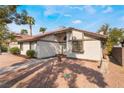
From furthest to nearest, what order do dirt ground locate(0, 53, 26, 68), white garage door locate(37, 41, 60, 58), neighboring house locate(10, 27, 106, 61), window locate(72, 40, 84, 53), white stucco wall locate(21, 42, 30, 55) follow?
1. white stucco wall locate(21, 42, 30, 55)
2. white garage door locate(37, 41, 60, 58)
3. window locate(72, 40, 84, 53)
4. neighboring house locate(10, 27, 106, 61)
5. dirt ground locate(0, 53, 26, 68)

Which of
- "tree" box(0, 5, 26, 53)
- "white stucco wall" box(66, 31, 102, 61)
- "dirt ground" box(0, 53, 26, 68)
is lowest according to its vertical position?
"dirt ground" box(0, 53, 26, 68)

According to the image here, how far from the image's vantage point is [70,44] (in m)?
20.2

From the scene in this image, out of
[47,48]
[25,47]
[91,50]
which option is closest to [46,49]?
[47,48]

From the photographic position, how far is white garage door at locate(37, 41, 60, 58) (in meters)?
21.0

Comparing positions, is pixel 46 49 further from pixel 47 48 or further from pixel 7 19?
pixel 7 19

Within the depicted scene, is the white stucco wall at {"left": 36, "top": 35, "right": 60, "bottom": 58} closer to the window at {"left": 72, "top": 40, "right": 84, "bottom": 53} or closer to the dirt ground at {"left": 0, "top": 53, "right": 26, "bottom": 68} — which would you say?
the dirt ground at {"left": 0, "top": 53, "right": 26, "bottom": 68}

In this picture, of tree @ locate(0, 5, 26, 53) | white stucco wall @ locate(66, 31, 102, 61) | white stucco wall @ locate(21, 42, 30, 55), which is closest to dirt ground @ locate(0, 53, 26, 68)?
white stucco wall @ locate(21, 42, 30, 55)

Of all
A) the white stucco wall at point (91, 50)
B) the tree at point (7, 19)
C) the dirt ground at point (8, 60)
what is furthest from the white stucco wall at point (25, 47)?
the tree at point (7, 19)

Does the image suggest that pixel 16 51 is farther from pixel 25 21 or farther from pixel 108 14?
pixel 108 14

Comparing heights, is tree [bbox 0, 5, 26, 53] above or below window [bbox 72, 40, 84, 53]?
above

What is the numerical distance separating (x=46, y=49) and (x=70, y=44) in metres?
4.24

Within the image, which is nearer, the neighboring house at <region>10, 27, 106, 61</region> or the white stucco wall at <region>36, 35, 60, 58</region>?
the neighboring house at <region>10, 27, 106, 61</region>

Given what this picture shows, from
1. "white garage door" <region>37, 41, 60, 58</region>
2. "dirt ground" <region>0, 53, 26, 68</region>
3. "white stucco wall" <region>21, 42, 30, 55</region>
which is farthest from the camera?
"white stucco wall" <region>21, 42, 30, 55</region>

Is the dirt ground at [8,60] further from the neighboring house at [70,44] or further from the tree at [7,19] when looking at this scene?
the tree at [7,19]
